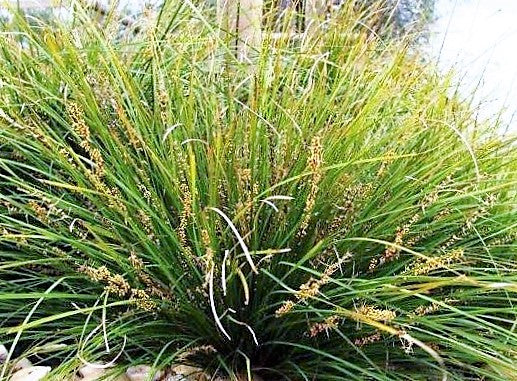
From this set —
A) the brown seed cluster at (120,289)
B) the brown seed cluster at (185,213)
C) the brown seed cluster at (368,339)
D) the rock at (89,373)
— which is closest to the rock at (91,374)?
the rock at (89,373)

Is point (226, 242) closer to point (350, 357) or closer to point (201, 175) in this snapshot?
point (201, 175)

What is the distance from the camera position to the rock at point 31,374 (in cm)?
104

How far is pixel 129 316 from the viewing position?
1.10 metres

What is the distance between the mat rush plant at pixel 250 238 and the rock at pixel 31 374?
31 mm

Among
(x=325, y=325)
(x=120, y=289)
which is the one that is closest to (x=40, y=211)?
(x=120, y=289)

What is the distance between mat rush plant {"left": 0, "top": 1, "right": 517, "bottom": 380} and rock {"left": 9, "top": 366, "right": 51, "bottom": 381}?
0.03 m

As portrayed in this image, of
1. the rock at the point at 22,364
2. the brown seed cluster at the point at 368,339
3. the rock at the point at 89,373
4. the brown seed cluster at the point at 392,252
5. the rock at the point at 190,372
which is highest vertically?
the brown seed cluster at the point at 392,252

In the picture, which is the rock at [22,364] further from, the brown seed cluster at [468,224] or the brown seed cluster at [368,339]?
the brown seed cluster at [468,224]

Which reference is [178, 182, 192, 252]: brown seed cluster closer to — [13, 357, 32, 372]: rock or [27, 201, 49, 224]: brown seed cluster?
[27, 201, 49, 224]: brown seed cluster

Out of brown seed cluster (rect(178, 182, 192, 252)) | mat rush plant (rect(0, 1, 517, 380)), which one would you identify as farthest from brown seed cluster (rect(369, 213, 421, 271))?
brown seed cluster (rect(178, 182, 192, 252))

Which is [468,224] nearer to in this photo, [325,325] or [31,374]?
[325,325]

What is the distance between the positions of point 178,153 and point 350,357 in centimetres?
42

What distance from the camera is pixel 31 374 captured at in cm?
105

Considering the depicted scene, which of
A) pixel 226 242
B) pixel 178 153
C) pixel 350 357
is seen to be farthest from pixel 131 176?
pixel 350 357
